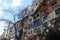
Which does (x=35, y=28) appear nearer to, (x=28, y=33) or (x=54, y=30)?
(x=28, y=33)

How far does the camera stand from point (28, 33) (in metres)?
35.5

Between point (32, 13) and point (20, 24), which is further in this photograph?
point (20, 24)

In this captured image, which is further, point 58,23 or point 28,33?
point 28,33

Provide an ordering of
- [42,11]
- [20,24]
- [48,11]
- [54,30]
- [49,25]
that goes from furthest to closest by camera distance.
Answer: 1. [20,24]
2. [42,11]
3. [48,11]
4. [49,25]
5. [54,30]

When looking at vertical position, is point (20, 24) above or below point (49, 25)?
above

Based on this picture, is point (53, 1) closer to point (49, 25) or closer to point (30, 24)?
point (49, 25)

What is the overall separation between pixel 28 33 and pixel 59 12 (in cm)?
1141

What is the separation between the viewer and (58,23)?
84.1 ft

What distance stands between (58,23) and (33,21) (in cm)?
956

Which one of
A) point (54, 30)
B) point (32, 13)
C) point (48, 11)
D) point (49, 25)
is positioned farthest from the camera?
point (32, 13)

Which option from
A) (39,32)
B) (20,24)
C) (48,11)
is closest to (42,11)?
(48,11)

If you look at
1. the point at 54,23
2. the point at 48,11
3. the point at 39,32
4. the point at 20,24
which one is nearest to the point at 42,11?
the point at 48,11

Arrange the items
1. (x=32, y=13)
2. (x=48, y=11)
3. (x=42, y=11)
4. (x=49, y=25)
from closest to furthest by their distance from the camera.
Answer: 1. (x=49, y=25)
2. (x=48, y=11)
3. (x=42, y=11)
4. (x=32, y=13)

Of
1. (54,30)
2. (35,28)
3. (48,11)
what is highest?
(48,11)
